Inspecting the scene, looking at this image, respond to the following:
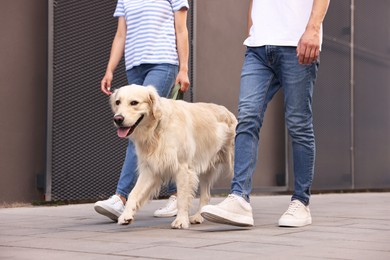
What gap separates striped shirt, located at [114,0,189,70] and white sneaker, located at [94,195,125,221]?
1.01 metres

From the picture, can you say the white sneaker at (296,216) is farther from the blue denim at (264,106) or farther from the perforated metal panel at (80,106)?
the perforated metal panel at (80,106)

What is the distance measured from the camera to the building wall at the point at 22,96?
6668mm

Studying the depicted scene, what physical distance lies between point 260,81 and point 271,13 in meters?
0.45

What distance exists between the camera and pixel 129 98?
4730 millimetres

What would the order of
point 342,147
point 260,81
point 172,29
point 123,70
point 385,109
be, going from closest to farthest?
point 260,81
point 172,29
point 123,70
point 342,147
point 385,109

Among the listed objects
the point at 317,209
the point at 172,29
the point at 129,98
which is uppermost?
the point at 172,29

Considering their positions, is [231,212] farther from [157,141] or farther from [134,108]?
[134,108]

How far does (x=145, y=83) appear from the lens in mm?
5234

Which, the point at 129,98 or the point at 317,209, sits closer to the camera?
the point at 129,98

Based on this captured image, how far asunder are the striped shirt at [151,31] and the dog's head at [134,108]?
1.70 ft

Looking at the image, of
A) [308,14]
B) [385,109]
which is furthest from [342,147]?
[308,14]

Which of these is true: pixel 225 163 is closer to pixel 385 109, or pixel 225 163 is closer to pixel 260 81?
pixel 260 81

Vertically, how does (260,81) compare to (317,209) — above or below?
above

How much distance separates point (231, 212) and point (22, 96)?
3.13 meters
